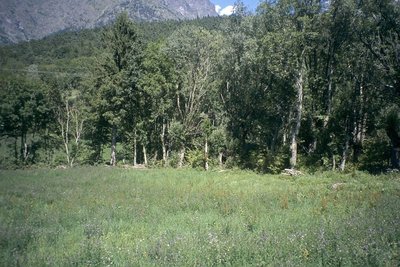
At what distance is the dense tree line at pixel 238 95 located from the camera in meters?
29.9

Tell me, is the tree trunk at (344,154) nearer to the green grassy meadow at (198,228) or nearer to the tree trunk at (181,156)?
the green grassy meadow at (198,228)

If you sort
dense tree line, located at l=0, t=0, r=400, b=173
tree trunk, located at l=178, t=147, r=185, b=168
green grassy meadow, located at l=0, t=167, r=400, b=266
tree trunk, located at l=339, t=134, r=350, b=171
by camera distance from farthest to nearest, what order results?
tree trunk, located at l=178, t=147, r=185, b=168 → dense tree line, located at l=0, t=0, r=400, b=173 → tree trunk, located at l=339, t=134, r=350, b=171 → green grassy meadow, located at l=0, t=167, r=400, b=266

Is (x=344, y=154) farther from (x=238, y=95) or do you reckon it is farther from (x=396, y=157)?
(x=238, y=95)

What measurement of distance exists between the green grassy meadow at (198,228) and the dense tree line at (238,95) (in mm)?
9855

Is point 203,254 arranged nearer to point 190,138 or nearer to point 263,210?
point 263,210

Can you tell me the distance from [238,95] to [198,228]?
30.1m

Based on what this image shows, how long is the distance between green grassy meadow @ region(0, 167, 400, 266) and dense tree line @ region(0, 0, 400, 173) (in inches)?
388

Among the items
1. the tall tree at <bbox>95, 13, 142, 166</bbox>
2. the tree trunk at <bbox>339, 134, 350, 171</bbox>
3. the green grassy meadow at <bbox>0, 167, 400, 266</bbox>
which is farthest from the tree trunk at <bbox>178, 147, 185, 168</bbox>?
the green grassy meadow at <bbox>0, 167, 400, 266</bbox>

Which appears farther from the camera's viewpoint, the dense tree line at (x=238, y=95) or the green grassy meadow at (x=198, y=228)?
the dense tree line at (x=238, y=95)

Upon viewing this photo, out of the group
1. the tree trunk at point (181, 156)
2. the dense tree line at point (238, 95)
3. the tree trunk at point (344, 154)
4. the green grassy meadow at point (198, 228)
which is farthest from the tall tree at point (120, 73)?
the green grassy meadow at point (198, 228)

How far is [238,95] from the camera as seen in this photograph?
129 ft

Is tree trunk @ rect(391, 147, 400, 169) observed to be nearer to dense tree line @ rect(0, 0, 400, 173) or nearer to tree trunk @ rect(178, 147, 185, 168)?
dense tree line @ rect(0, 0, 400, 173)

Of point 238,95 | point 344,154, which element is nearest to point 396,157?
point 344,154

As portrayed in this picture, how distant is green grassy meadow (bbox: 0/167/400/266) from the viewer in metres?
7.20
